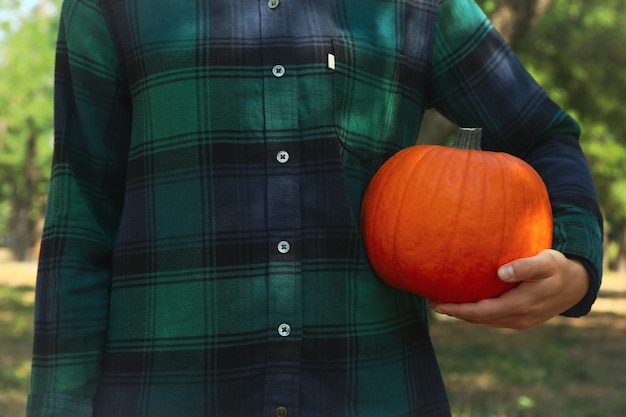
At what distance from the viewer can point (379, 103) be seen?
178 centimetres

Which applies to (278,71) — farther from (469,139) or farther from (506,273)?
(506,273)

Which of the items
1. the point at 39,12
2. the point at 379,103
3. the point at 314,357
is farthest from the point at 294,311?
the point at 39,12

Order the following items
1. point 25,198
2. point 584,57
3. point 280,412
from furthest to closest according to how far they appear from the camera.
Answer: point 25,198, point 584,57, point 280,412

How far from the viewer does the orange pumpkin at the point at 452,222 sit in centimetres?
168

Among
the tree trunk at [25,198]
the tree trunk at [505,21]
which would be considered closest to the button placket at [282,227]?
the tree trunk at [505,21]

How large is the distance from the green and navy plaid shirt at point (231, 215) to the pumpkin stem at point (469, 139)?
5.6 inches

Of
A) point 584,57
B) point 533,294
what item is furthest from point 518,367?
point 533,294

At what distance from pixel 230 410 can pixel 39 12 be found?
20127 mm

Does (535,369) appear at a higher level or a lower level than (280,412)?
higher

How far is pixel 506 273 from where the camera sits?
63.5 inches

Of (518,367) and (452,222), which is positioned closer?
(452,222)

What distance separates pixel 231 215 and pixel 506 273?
22.9 inches

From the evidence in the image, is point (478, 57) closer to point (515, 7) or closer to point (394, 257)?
point (394, 257)

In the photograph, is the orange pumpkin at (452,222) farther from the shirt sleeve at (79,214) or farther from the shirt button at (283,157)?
the shirt sleeve at (79,214)
